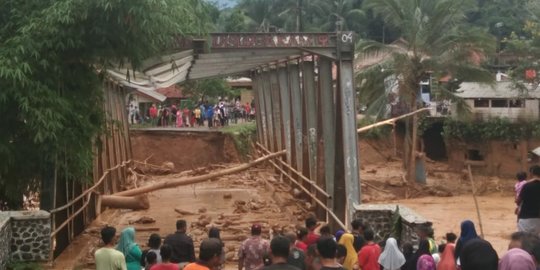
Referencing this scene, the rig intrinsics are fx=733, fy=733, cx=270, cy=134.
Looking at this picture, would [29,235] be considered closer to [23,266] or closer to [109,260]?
[23,266]

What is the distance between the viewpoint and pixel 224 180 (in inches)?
1064

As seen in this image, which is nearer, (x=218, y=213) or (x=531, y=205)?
(x=531, y=205)

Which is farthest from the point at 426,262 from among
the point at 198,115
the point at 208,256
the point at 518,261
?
the point at 198,115

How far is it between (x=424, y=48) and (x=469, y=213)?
743 cm

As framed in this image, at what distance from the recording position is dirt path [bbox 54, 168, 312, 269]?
13.8m

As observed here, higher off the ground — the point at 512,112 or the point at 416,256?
the point at 512,112

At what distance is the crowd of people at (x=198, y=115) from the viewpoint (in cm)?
3625

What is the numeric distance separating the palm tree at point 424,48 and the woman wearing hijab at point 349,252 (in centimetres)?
2168

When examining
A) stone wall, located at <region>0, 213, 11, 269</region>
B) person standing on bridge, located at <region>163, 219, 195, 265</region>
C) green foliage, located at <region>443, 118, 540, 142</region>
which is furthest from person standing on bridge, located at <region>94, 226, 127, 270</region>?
green foliage, located at <region>443, 118, 540, 142</region>

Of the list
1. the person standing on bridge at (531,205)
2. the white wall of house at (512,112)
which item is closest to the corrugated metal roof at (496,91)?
the white wall of house at (512,112)

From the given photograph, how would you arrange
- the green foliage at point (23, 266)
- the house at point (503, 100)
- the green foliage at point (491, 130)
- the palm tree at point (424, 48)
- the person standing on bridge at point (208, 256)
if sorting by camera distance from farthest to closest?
the house at point (503, 100), the green foliage at point (491, 130), the palm tree at point (424, 48), the green foliage at point (23, 266), the person standing on bridge at point (208, 256)

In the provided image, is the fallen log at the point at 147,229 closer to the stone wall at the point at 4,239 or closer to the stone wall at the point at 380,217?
the stone wall at the point at 4,239

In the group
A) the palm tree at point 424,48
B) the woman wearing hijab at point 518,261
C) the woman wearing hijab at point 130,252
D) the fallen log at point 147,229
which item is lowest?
the fallen log at point 147,229

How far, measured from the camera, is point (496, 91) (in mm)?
33281
